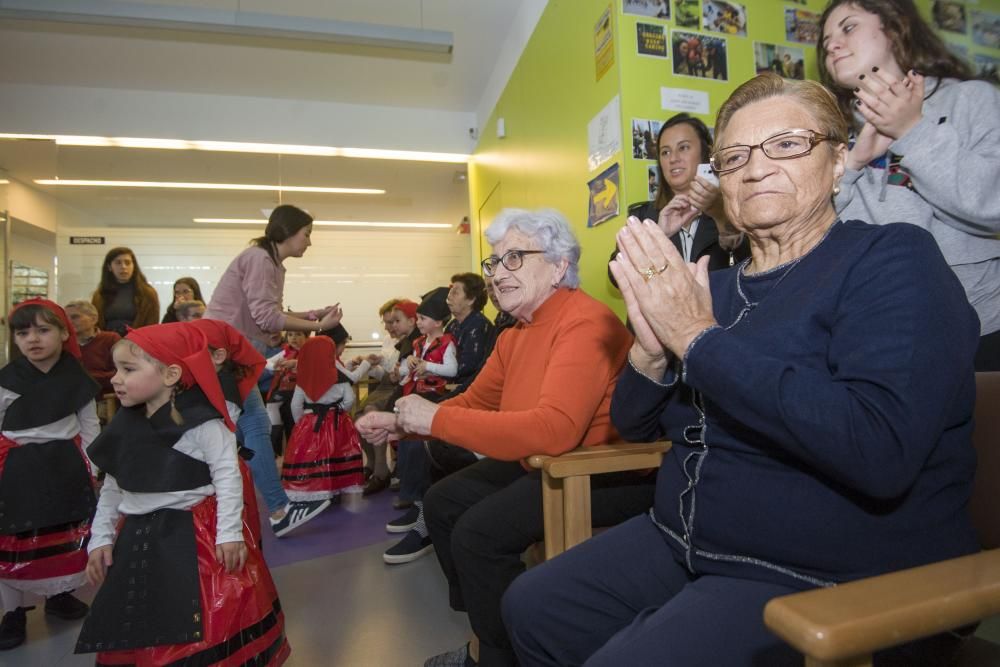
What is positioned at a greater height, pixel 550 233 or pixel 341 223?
pixel 341 223

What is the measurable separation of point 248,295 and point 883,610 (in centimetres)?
289

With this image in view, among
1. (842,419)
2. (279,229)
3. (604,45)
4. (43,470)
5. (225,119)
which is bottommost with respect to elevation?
(43,470)

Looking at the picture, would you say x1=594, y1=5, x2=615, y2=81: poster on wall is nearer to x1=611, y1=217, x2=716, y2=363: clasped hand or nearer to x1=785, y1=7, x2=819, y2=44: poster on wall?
x1=785, y1=7, x2=819, y2=44: poster on wall

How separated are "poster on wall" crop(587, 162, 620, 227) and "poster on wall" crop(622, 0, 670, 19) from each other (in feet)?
2.19

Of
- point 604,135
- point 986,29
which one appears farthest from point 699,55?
point 986,29

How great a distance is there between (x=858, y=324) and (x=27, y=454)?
8.62ft

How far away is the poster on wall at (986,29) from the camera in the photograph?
7.75 feet

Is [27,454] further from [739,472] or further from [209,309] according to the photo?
[739,472]

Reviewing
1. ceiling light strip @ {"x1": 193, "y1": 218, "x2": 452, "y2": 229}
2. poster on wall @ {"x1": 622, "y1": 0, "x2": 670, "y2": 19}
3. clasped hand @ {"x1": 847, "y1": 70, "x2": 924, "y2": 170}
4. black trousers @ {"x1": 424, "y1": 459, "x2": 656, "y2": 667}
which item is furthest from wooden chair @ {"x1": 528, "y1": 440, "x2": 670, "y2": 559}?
ceiling light strip @ {"x1": 193, "y1": 218, "x2": 452, "y2": 229}

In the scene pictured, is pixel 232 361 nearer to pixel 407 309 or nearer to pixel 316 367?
pixel 316 367

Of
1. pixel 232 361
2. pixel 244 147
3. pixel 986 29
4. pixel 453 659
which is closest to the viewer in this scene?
pixel 453 659

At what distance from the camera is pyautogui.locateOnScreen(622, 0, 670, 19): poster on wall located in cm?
248

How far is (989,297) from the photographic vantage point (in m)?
1.22

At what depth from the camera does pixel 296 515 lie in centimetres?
308
